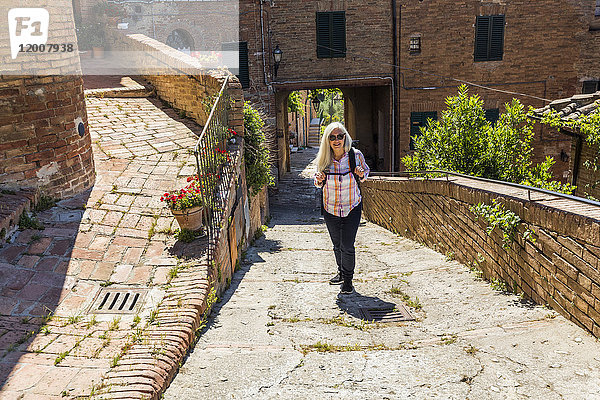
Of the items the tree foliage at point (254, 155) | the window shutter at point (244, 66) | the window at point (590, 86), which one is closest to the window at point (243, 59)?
the window shutter at point (244, 66)

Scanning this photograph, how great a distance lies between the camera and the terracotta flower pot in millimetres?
5346

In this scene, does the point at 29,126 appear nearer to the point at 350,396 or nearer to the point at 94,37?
the point at 350,396

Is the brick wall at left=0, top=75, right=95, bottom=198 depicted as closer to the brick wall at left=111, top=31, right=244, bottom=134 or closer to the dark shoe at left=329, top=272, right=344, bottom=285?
the brick wall at left=111, top=31, right=244, bottom=134

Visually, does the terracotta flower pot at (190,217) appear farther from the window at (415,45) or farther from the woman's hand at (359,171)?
the window at (415,45)

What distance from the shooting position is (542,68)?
15.9m

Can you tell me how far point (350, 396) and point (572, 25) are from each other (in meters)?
15.9

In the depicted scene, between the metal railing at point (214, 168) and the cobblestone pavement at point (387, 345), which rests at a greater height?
the metal railing at point (214, 168)

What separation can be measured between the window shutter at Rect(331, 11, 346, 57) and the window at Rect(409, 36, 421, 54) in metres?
1.98

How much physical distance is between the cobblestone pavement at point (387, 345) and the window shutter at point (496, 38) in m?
11.5

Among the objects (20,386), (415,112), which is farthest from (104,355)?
(415,112)

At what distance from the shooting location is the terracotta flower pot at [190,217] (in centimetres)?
535

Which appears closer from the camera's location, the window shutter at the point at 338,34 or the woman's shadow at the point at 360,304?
the woman's shadow at the point at 360,304

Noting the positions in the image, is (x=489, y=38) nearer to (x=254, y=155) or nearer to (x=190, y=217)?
(x=254, y=155)

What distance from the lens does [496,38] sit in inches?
613
